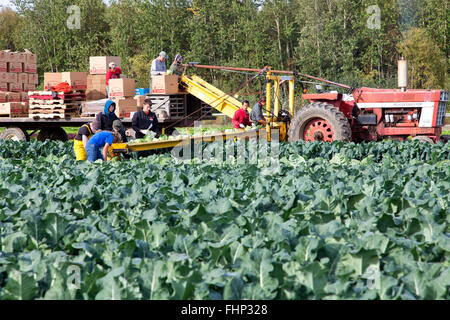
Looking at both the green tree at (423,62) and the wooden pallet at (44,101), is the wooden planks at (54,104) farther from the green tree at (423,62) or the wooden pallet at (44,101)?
the green tree at (423,62)

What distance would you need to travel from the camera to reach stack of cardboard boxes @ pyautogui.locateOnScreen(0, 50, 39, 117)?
17.3m

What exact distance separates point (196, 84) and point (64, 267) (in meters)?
12.6

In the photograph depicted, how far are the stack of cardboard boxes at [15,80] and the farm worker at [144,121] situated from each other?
5.54m

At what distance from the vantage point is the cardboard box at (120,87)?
616 inches

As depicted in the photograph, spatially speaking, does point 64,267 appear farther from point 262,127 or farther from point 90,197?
point 262,127

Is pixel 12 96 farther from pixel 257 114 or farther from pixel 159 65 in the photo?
pixel 257 114

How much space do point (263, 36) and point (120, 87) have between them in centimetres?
2273

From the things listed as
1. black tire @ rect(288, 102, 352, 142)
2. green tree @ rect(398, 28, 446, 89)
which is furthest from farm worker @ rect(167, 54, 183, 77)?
green tree @ rect(398, 28, 446, 89)

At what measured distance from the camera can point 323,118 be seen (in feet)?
44.3

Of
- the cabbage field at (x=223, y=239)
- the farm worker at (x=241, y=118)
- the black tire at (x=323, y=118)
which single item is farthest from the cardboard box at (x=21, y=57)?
the cabbage field at (x=223, y=239)

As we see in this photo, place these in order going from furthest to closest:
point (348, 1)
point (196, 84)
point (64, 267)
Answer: point (348, 1)
point (196, 84)
point (64, 267)

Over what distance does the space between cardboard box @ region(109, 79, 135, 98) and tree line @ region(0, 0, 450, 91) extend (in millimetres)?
16498
